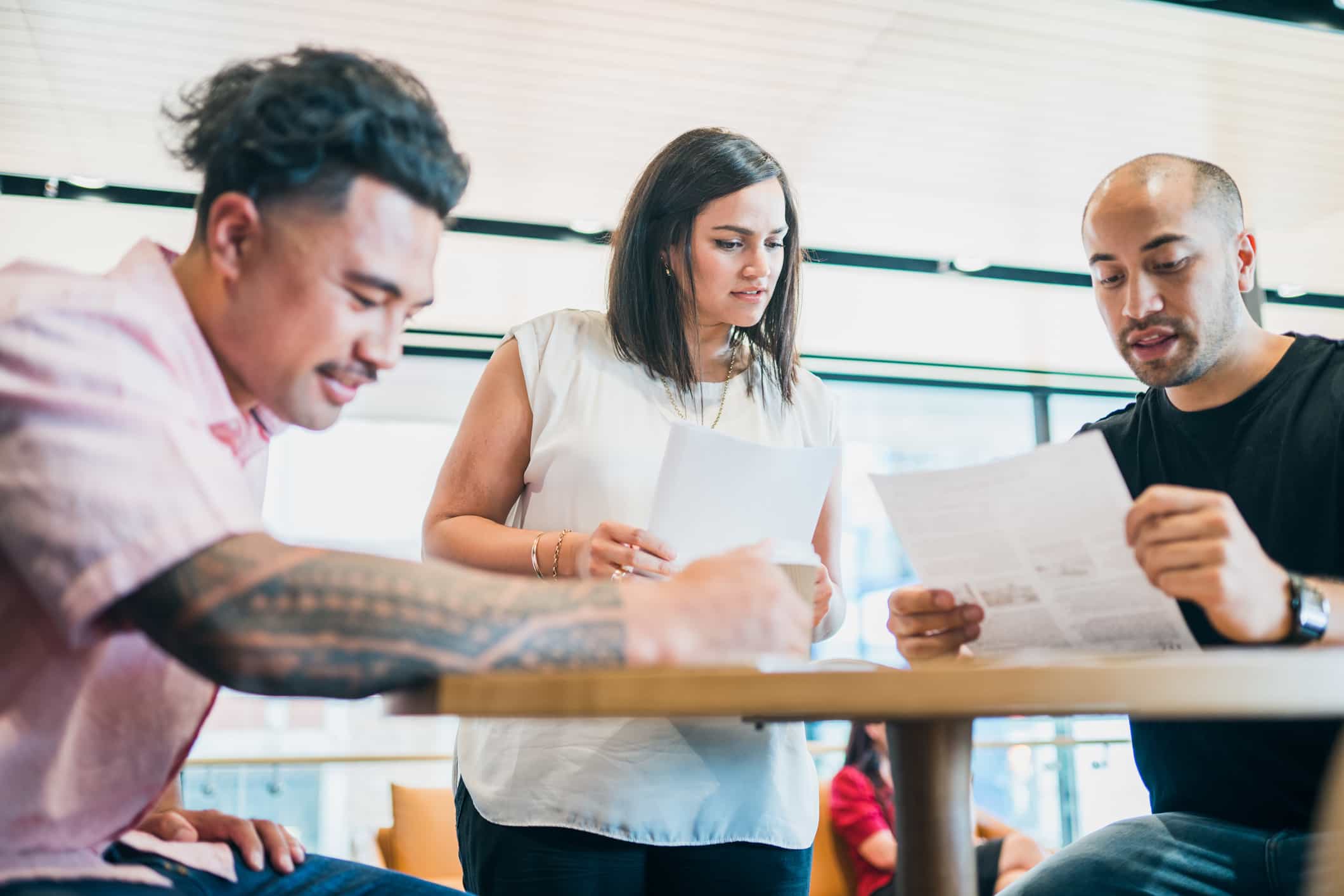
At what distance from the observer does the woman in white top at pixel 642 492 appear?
136 centimetres

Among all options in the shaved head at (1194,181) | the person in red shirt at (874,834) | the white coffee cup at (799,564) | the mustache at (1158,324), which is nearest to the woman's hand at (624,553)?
the white coffee cup at (799,564)

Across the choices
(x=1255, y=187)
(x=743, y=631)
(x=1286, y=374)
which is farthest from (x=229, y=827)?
(x=1255, y=187)

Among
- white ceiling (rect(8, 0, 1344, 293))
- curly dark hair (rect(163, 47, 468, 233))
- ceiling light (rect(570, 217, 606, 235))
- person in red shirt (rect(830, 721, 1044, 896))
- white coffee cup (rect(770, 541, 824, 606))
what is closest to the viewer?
curly dark hair (rect(163, 47, 468, 233))

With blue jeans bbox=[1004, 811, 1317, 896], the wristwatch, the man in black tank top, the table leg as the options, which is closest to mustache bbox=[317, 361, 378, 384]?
the table leg

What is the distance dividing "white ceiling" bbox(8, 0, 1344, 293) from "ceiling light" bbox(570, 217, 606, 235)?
7cm

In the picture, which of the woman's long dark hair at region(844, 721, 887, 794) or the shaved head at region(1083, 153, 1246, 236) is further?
the woman's long dark hair at region(844, 721, 887, 794)

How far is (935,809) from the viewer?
3.30ft

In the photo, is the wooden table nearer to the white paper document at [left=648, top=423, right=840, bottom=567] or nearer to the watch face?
the watch face

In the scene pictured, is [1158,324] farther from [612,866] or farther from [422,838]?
[422,838]

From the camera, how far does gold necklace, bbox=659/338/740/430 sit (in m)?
1.63

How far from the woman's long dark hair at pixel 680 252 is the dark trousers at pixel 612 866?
64 centimetres

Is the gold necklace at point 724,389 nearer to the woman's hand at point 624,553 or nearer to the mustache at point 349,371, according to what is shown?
the woman's hand at point 624,553

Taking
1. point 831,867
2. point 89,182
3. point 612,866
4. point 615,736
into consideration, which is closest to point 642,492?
point 615,736

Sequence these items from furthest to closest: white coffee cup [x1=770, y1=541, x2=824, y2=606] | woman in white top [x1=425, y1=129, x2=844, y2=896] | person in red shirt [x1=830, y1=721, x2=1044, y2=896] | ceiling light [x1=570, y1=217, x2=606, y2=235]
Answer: ceiling light [x1=570, y1=217, x2=606, y2=235]
person in red shirt [x1=830, y1=721, x2=1044, y2=896]
woman in white top [x1=425, y1=129, x2=844, y2=896]
white coffee cup [x1=770, y1=541, x2=824, y2=606]
